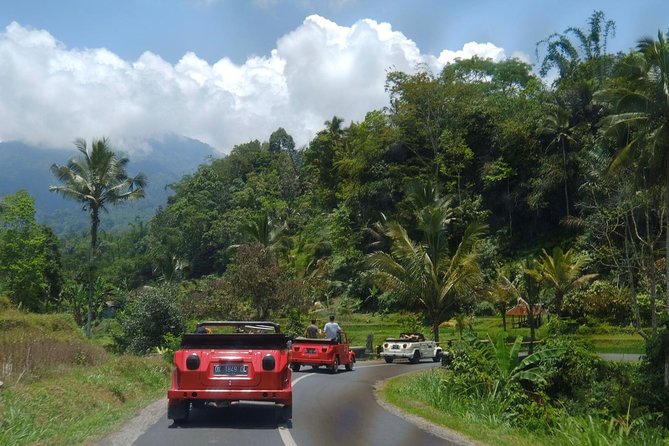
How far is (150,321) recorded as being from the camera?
26781 mm

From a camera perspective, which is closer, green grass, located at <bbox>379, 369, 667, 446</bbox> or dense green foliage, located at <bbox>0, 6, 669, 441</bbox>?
green grass, located at <bbox>379, 369, 667, 446</bbox>

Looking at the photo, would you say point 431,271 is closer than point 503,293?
Yes

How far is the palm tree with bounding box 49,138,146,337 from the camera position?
39.7 m

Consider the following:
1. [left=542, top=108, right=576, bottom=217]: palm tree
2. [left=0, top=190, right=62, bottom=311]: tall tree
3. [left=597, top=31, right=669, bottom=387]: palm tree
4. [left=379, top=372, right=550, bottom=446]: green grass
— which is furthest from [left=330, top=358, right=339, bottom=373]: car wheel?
[left=0, top=190, right=62, bottom=311]: tall tree

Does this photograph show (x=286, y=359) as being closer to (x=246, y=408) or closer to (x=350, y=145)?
(x=246, y=408)

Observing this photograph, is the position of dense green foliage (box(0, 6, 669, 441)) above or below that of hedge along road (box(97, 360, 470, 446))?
above

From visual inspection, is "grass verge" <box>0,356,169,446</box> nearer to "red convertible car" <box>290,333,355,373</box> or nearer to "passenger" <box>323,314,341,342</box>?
"red convertible car" <box>290,333,355,373</box>

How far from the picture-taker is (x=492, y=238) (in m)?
50.1

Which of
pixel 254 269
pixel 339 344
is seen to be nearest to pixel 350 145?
pixel 254 269

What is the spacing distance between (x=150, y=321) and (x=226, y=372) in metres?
16.9

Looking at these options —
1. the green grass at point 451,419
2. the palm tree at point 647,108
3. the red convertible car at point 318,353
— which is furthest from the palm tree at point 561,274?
the green grass at point 451,419

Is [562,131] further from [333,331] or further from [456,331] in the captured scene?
[333,331]

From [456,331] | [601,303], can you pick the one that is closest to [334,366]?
[456,331]

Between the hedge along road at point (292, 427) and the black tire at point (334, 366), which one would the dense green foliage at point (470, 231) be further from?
the black tire at point (334, 366)
